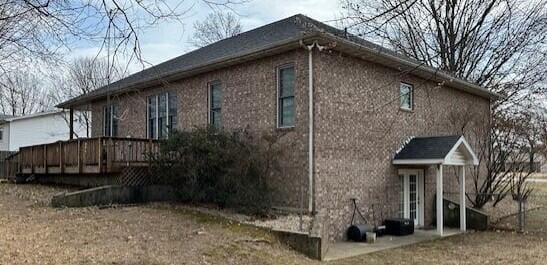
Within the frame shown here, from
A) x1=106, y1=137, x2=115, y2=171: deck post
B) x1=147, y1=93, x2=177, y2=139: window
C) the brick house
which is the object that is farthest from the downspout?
x1=147, y1=93, x2=177, y2=139: window

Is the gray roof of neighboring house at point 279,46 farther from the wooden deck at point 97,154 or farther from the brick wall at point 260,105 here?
the wooden deck at point 97,154

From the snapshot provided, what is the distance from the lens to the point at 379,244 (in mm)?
12289

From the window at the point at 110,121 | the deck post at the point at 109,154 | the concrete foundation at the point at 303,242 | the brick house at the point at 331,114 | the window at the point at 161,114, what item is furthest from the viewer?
the window at the point at 110,121

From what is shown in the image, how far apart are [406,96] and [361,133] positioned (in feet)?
10.1

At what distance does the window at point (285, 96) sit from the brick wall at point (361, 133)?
0.94m

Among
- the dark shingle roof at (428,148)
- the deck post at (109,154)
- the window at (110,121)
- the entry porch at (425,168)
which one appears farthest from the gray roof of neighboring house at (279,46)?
the entry porch at (425,168)

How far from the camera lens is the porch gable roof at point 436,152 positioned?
14.0m

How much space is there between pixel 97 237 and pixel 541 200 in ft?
71.3

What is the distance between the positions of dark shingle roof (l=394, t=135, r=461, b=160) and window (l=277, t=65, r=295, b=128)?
4.00 meters

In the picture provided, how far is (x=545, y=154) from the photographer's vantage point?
788 inches

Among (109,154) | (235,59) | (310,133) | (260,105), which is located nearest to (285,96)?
(260,105)

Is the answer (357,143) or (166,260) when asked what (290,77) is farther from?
(166,260)

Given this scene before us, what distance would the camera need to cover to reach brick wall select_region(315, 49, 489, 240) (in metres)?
12.5

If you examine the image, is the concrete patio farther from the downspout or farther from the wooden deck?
the wooden deck
